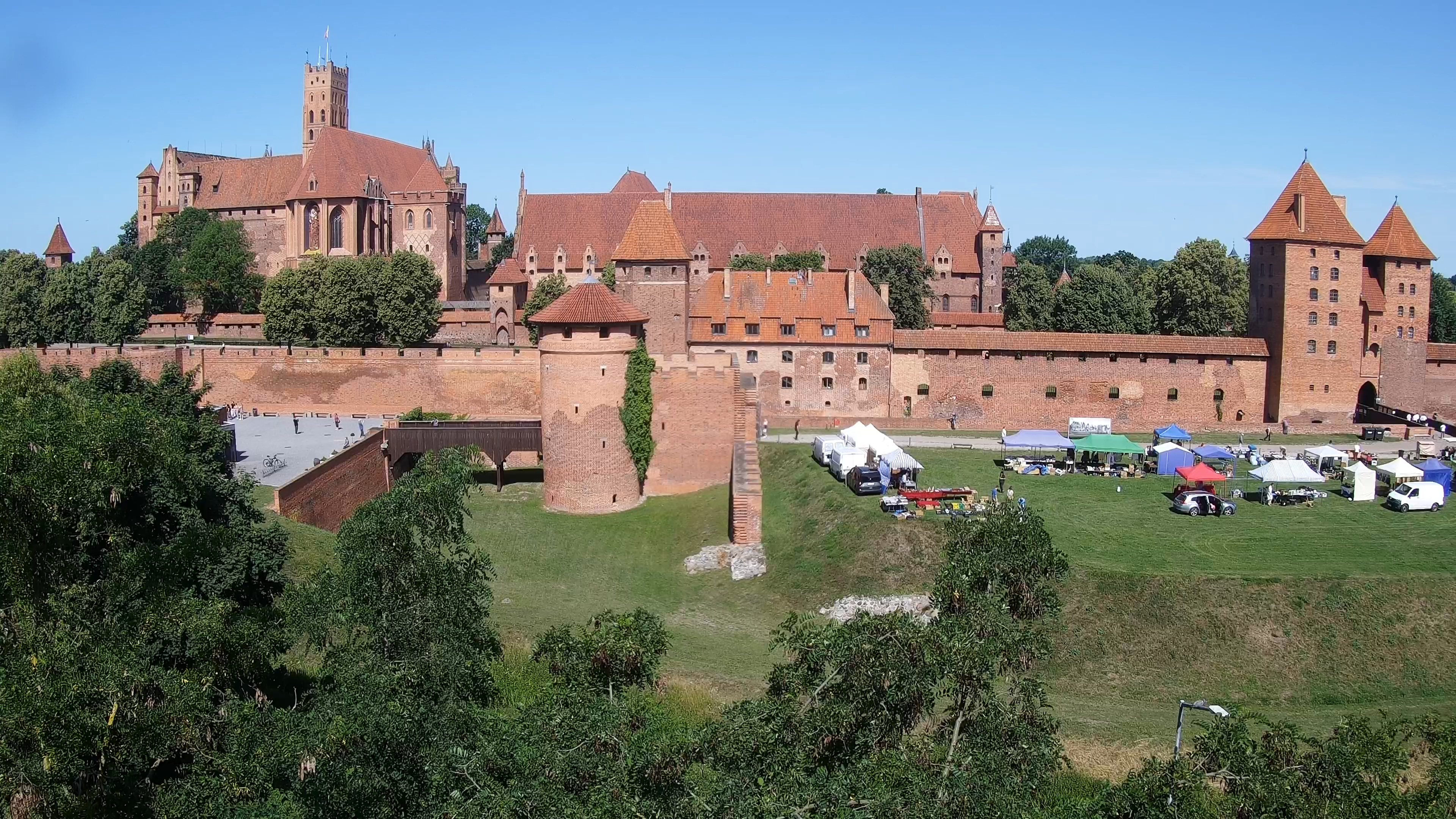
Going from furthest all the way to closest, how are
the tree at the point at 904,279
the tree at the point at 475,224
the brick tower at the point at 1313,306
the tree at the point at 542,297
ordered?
the tree at the point at 475,224 < the tree at the point at 904,279 < the tree at the point at 542,297 < the brick tower at the point at 1313,306

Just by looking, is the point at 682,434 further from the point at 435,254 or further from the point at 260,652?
the point at 435,254

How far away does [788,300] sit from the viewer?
5659cm

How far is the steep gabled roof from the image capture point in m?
54.1

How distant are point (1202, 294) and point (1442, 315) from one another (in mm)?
19658

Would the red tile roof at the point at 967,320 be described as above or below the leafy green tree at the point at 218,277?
below

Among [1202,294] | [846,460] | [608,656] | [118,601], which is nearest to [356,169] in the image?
[1202,294]

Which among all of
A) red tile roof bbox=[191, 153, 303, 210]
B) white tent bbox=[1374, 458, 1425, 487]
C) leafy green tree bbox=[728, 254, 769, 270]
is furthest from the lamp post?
red tile roof bbox=[191, 153, 303, 210]

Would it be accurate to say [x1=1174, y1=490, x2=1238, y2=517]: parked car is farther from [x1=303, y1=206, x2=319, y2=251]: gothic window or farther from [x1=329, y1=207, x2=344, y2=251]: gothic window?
[x1=303, y1=206, x2=319, y2=251]: gothic window

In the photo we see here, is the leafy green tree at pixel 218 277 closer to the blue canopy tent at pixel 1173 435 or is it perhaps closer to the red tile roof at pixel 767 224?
the red tile roof at pixel 767 224

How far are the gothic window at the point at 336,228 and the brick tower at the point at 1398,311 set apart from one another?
62.5m

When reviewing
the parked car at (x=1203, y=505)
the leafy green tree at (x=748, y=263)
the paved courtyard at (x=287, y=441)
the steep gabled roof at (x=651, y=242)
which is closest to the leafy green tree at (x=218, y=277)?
the paved courtyard at (x=287, y=441)

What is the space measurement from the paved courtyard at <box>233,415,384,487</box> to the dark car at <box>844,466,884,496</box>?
51.4 feet

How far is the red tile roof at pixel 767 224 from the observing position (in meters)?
81.1

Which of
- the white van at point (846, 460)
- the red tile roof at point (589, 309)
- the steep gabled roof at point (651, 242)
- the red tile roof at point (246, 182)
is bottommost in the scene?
the white van at point (846, 460)
